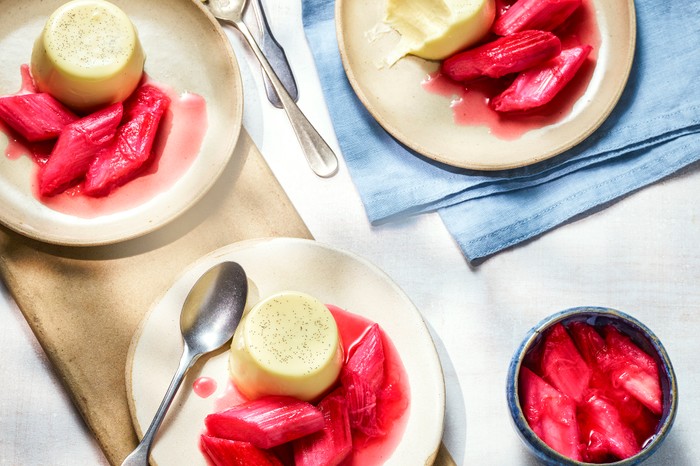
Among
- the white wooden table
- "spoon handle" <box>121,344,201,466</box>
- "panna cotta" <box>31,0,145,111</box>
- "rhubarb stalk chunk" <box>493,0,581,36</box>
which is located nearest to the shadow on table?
the white wooden table

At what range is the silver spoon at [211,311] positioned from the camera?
1441mm

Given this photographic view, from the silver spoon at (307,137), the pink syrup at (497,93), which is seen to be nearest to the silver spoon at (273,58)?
the silver spoon at (307,137)

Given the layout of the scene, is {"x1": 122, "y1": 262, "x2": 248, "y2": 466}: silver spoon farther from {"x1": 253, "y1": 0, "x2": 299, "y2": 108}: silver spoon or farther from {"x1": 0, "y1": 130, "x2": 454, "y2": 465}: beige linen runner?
{"x1": 253, "y1": 0, "x2": 299, "y2": 108}: silver spoon

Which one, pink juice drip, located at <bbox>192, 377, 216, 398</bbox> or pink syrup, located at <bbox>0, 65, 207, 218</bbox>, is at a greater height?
pink syrup, located at <bbox>0, 65, 207, 218</bbox>

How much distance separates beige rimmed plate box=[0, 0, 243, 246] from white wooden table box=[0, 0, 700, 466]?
69mm

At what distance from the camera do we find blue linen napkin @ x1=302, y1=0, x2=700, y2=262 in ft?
5.27

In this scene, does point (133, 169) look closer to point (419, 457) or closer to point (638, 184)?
point (419, 457)

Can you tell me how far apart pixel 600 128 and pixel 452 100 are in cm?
25

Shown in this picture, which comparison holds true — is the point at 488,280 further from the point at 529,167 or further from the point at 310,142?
the point at 310,142

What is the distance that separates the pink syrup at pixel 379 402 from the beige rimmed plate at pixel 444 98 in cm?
30

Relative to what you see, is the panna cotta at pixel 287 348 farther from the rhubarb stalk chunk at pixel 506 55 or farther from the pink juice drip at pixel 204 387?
the rhubarb stalk chunk at pixel 506 55

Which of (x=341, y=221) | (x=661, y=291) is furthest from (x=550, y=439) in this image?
(x=341, y=221)

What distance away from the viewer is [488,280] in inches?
63.1

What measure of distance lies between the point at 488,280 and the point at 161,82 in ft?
2.06
